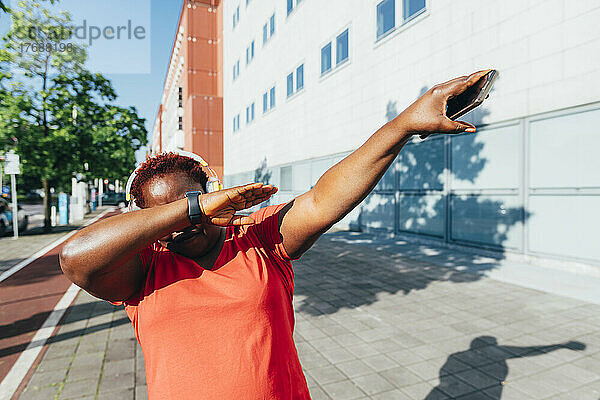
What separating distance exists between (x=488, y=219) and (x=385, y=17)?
300 inches

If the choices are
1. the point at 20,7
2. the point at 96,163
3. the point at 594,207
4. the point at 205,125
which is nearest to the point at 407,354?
the point at 594,207

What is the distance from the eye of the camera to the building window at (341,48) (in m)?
15.0

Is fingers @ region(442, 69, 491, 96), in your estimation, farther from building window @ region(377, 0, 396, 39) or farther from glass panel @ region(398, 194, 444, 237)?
building window @ region(377, 0, 396, 39)

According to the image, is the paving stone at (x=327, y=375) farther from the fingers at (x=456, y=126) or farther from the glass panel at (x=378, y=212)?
the glass panel at (x=378, y=212)

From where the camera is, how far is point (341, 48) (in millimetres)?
15320

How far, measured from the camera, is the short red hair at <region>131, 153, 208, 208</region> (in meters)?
1.45

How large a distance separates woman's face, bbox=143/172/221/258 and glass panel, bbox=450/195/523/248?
9318 mm

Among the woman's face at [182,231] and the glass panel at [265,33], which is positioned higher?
the glass panel at [265,33]

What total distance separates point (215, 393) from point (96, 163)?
1912 cm

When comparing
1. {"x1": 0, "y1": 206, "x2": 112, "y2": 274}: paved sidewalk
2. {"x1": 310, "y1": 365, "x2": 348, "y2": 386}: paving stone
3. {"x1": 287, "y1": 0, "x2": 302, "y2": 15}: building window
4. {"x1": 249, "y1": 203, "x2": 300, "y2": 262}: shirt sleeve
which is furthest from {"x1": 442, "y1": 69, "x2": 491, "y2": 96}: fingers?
{"x1": 287, "y1": 0, "x2": 302, "y2": 15}: building window

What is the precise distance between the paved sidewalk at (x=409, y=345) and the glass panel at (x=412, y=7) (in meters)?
8.26

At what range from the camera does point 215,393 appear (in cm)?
126

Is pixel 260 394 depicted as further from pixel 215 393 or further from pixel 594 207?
pixel 594 207

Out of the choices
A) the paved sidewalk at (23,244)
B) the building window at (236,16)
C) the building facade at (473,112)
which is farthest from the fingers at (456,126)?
the building window at (236,16)
